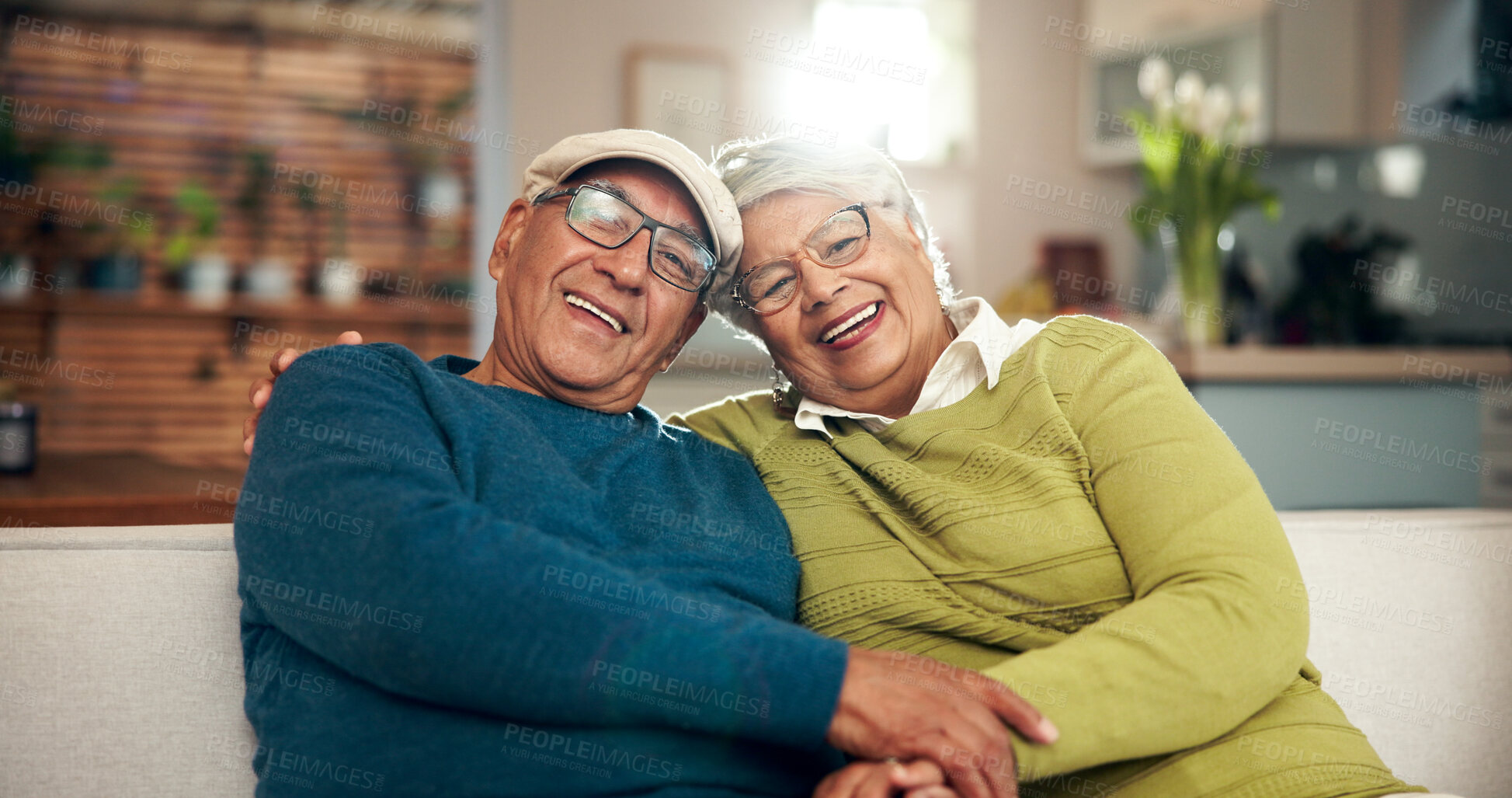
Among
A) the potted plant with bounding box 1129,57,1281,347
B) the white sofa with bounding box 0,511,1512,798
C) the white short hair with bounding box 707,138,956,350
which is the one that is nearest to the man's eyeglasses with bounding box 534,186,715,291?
the white short hair with bounding box 707,138,956,350

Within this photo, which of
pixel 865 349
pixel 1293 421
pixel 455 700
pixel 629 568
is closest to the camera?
pixel 455 700

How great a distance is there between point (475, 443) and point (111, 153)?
19.0 ft

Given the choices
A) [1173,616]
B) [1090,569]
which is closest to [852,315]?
[1090,569]

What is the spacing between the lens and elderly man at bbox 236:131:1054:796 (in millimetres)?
894

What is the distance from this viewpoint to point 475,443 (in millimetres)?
1103

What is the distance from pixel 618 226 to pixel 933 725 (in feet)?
2.31

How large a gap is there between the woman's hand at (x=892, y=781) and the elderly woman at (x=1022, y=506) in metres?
0.08

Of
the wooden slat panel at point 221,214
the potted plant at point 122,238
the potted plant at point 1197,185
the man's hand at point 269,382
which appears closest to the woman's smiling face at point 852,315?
the man's hand at point 269,382

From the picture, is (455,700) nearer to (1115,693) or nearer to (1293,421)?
(1115,693)

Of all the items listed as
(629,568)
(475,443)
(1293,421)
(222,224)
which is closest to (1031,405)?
(629,568)

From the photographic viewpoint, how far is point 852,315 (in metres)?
1.35

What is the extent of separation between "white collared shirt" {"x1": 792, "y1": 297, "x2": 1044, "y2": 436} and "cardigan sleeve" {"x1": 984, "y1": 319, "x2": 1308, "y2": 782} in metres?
0.20

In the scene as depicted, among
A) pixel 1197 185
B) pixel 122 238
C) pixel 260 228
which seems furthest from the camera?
pixel 260 228

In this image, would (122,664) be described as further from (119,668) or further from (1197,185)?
(1197,185)
